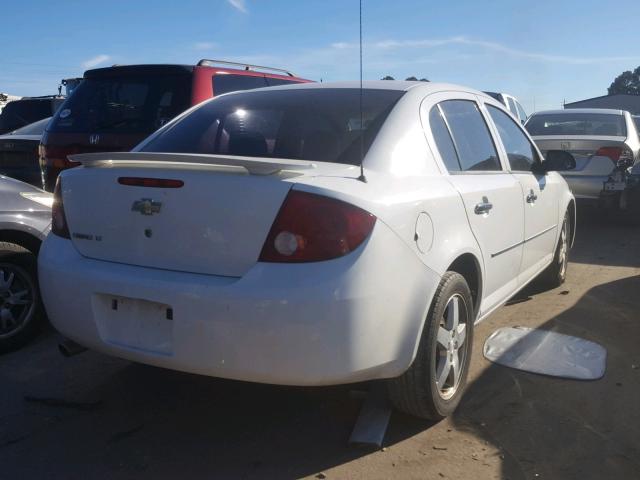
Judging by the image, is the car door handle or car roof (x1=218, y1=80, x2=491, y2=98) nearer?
the car door handle

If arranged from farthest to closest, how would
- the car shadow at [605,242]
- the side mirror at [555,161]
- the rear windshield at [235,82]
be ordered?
the car shadow at [605,242]
the rear windshield at [235,82]
the side mirror at [555,161]

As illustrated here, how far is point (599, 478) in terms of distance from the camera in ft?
9.04

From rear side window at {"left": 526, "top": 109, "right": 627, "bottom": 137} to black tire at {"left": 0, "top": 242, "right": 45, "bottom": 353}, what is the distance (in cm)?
734

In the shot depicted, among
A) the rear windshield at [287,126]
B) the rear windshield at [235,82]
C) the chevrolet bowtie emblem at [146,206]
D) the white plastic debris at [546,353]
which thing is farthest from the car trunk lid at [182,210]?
the rear windshield at [235,82]

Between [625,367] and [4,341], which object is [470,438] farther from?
[4,341]

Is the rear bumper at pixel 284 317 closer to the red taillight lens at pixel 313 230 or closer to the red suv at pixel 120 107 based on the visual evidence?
the red taillight lens at pixel 313 230

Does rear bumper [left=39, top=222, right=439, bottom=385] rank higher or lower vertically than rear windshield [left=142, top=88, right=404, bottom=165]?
lower

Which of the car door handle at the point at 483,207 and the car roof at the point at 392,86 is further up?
the car roof at the point at 392,86

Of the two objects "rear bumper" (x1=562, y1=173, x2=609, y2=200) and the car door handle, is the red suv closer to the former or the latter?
the car door handle

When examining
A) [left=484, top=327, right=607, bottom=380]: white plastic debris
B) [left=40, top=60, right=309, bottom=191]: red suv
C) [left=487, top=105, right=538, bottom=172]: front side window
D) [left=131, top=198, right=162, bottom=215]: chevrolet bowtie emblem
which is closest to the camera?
[left=131, top=198, right=162, bottom=215]: chevrolet bowtie emblem

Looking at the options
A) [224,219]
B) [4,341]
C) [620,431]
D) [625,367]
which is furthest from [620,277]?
[4,341]

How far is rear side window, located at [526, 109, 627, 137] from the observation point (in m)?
9.38

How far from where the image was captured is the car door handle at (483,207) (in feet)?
11.4

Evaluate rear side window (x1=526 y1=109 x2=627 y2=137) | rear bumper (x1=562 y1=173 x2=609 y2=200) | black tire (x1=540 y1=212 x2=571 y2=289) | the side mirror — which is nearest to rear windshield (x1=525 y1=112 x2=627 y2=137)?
rear side window (x1=526 y1=109 x2=627 y2=137)
